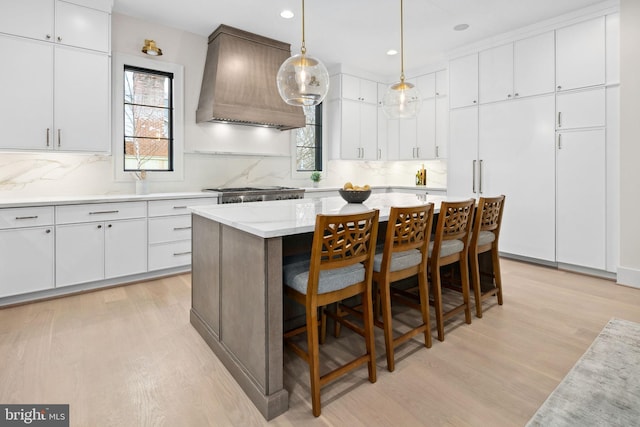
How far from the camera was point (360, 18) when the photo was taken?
4.14 metres

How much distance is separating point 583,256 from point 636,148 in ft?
4.08

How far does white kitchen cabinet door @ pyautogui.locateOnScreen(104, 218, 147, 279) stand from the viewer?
355 centimetres

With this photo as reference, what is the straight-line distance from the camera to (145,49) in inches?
159

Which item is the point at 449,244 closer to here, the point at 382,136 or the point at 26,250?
the point at 26,250

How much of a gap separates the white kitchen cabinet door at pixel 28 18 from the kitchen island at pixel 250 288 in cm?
248

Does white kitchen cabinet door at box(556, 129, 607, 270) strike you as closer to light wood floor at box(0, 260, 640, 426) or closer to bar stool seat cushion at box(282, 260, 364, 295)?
light wood floor at box(0, 260, 640, 426)

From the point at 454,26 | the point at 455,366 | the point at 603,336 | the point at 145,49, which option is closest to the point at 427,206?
the point at 455,366

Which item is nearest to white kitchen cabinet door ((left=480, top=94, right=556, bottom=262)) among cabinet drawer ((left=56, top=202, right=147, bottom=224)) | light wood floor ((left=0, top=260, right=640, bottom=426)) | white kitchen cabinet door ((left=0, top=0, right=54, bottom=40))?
light wood floor ((left=0, top=260, right=640, bottom=426))

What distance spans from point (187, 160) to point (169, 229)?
1033 millimetres

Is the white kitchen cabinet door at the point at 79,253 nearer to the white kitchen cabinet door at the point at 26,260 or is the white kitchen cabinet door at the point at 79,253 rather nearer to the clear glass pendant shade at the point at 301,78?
the white kitchen cabinet door at the point at 26,260

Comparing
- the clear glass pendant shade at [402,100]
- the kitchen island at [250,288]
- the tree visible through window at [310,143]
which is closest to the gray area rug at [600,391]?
the kitchen island at [250,288]

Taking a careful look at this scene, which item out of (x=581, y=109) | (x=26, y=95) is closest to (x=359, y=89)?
(x=581, y=109)

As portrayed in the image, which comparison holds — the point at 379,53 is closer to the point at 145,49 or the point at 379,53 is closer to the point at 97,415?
the point at 145,49

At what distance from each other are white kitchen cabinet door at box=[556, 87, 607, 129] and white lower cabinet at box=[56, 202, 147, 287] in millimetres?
4798
